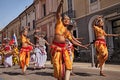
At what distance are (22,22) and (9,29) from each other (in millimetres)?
15568

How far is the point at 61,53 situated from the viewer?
775cm

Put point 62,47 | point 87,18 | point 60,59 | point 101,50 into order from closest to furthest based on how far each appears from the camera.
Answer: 1. point 60,59
2. point 62,47
3. point 101,50
4. point 87,18

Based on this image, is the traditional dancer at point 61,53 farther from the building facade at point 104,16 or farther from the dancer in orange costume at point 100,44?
the building facade at point 104,16

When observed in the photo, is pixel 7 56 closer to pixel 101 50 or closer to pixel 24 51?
pixel 24 51

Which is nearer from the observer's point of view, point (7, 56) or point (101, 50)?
point (101, 50)

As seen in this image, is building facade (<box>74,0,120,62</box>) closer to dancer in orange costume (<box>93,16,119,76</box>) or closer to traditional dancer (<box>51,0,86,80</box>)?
dancer in orange costume (<box>93,16,119,76</box>)

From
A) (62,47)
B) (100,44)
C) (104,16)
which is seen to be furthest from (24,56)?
(104,16)

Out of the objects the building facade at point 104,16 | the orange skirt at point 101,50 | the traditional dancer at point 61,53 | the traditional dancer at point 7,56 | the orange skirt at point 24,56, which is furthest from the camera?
the building facade at point 104,16

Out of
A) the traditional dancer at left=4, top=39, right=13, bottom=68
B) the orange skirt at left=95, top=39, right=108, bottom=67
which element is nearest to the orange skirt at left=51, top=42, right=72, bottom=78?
the orange skirt at left=95, top=39, right=108, bottom=67

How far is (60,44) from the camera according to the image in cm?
785

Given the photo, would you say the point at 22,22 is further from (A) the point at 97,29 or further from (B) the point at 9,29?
(A) the point at 97,29

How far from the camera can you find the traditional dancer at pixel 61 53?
7.59 meters

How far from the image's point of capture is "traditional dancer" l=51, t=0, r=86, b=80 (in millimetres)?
7594

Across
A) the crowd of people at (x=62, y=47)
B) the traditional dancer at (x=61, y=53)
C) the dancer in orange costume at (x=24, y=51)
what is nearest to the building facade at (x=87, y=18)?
the crowd of people at (x=62, y=47)
